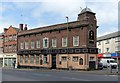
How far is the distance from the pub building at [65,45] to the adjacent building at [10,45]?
7312 mm

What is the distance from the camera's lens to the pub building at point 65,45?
42719 mm

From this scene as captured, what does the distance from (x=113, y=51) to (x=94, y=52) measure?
27797 mm

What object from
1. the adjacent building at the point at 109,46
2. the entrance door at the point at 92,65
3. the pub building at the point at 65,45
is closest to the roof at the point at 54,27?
the pub building at the point at 65,45

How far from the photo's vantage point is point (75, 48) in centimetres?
4391

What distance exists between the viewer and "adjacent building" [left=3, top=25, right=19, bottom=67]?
63156 mm

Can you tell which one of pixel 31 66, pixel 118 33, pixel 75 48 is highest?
pixel 118 33

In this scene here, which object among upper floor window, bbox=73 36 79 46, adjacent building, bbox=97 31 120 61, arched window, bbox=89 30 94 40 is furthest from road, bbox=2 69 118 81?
adjacent building, bbox=97 31 120 61

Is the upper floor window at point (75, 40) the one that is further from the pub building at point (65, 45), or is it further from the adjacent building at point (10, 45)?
the adjacent building at point (10, 45)

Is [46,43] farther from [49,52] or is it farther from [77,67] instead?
[77,67]

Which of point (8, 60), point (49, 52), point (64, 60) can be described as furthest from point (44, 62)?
point (8, 60)

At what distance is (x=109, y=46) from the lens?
233 ft

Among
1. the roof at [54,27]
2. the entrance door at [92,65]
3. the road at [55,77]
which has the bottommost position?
the road at [55,77]

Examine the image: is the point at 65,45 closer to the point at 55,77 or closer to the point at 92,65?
the point at 92,65

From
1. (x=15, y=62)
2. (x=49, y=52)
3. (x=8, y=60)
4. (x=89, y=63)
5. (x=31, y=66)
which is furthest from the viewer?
(x=8, y=60)
